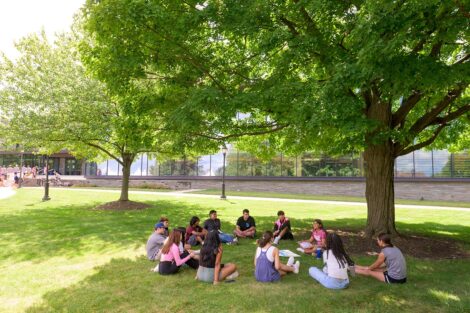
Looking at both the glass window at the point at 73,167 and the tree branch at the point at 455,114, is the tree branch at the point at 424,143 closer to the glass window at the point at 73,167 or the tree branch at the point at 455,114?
the tree branch at the point at 455,114

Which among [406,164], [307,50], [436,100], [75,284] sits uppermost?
[307,50]

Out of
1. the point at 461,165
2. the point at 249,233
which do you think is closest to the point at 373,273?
the point at 249,233

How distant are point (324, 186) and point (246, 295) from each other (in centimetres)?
2677

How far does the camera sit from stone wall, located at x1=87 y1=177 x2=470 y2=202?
1060 inches

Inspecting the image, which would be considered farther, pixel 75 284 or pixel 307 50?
pixel 307 50

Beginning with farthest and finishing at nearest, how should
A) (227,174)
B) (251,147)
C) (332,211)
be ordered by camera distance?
1. (227,174)
2. (332,211)
3. (251,147)

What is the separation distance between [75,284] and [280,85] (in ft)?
22.2

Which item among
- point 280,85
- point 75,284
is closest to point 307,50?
point 280,85

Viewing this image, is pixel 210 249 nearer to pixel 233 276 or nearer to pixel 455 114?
pixel 233 276

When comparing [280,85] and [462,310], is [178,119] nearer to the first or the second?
[280,85]

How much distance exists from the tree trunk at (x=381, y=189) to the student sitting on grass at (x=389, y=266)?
154 inches

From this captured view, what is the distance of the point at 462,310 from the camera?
568 centimetres

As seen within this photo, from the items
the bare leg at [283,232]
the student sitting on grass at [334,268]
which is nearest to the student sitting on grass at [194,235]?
the bare leg at [283,232]

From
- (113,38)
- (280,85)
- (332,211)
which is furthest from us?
(332,211)
